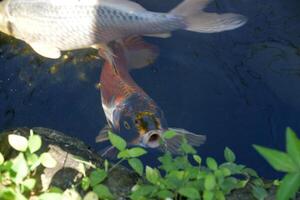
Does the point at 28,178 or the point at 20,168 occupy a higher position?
the point at 20,168

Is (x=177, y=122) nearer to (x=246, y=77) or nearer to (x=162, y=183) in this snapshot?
(x=246, y=77)

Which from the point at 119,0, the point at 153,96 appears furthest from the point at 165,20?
the point at 153,96

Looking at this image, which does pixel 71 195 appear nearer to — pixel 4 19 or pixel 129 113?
pixel 129 113

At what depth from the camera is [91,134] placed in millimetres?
3291

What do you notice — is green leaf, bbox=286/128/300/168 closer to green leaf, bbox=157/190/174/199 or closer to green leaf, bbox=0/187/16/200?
green leaf, bbox=157/190/174/199

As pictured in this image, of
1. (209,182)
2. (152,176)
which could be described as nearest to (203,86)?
(152,176)

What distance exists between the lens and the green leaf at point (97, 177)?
6.67ft

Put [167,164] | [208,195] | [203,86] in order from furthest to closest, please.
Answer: [203,86]
[167,164]
[208,195]

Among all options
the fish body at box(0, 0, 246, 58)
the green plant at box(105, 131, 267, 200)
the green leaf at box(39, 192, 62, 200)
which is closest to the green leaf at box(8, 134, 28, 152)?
the green leaf at box(39, 192, 62, 200)

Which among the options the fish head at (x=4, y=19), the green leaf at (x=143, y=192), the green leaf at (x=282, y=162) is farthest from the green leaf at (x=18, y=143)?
the fish head at (x=4, y=19)

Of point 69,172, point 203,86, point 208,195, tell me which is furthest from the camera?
point 203,86

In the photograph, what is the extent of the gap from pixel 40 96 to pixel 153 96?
2.62ft

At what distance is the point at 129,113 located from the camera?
2.87 m

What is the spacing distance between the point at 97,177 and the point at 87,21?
1.41 m
